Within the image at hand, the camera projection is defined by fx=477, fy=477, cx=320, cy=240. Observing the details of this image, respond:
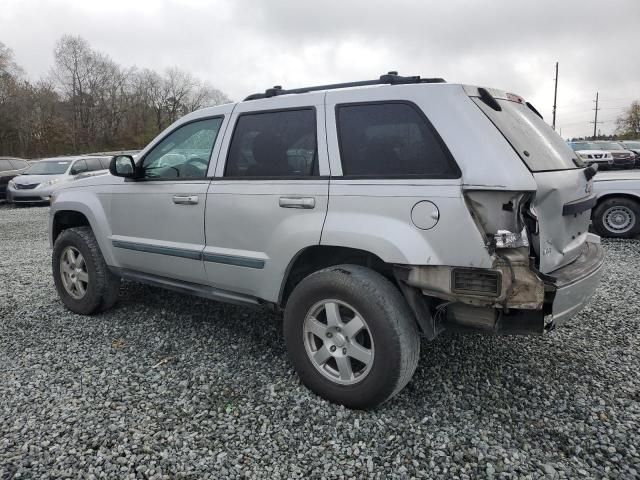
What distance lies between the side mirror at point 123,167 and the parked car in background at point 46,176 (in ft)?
36.8

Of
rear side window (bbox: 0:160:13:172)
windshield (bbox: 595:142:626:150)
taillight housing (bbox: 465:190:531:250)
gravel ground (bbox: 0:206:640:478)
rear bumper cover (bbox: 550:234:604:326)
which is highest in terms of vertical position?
windshield (bbox: 595:142:626:150)

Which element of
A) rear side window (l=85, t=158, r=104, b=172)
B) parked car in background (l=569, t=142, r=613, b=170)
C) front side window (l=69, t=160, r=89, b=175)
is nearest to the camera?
front side window (l=69, t=160, r=89, b=175)

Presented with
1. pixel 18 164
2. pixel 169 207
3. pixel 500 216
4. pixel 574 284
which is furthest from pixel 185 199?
pixel 18 164

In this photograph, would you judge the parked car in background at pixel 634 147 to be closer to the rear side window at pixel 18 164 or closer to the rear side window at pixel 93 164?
the rear side window at pixel 93 164

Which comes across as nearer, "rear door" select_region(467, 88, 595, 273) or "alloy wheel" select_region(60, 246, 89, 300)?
"rear door" select_region(467, 88, 595, 273)

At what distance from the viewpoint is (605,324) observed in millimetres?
4062

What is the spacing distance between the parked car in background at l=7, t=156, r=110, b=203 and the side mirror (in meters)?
11.2

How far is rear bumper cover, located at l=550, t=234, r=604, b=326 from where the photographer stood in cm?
250

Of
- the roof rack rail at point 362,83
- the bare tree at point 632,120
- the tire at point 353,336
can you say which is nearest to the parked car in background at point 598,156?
the roof rack rail at point 362,83

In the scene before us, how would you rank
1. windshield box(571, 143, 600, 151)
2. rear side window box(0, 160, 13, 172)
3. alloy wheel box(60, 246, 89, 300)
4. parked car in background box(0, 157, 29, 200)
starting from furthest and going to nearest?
windshield box(571, 143, 600, 151), rear side window box(0, 160, 13, 172), parked car in background box(0, 157, 29, 200), alloy wheel box(60, 246, 89, 300)

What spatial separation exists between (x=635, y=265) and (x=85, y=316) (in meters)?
6.40

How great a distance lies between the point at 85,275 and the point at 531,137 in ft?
12.7

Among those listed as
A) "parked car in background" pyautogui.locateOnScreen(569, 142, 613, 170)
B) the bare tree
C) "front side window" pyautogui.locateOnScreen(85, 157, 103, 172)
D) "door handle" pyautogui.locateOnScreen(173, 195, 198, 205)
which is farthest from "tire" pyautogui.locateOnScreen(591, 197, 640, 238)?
the bare tree

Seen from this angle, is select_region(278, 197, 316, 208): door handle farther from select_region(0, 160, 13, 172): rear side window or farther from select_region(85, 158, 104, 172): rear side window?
select_region(0, 160, 13, 172): rear side window
